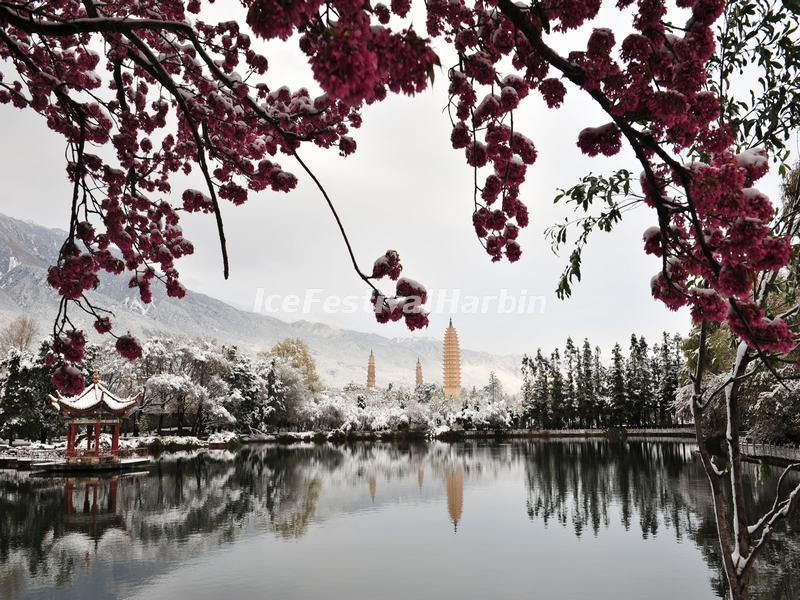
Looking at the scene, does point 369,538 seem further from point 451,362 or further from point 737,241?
point 451,362

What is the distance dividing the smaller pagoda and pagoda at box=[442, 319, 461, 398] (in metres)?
104

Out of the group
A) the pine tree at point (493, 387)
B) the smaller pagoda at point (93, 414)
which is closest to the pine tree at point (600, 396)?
the pine tree at point (493, 387)

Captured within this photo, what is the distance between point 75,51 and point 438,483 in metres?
21.6

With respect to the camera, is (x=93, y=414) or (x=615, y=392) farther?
(x=615, y=392)

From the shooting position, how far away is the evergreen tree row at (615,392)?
52.0 metres

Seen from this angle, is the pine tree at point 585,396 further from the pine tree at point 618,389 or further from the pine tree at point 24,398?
the pine tree at point 24,398

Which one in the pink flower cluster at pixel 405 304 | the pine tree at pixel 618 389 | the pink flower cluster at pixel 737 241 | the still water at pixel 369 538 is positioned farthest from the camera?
the pine tree at pixel 618 389

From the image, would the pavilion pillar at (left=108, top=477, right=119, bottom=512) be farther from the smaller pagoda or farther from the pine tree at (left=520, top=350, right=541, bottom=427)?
the pine tree at (left=520, top=350, right=541, bottom=427)

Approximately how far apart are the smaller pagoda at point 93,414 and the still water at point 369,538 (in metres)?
2.38

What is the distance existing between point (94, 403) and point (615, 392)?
1724 inches

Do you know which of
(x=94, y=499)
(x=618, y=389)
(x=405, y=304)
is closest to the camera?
(x=405, y=304)

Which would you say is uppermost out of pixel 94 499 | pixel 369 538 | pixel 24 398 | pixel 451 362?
pixel 451 362

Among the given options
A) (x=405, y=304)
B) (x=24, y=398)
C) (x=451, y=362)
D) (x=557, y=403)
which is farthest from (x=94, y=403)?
(x=451, y=362)

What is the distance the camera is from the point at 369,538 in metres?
14.3
